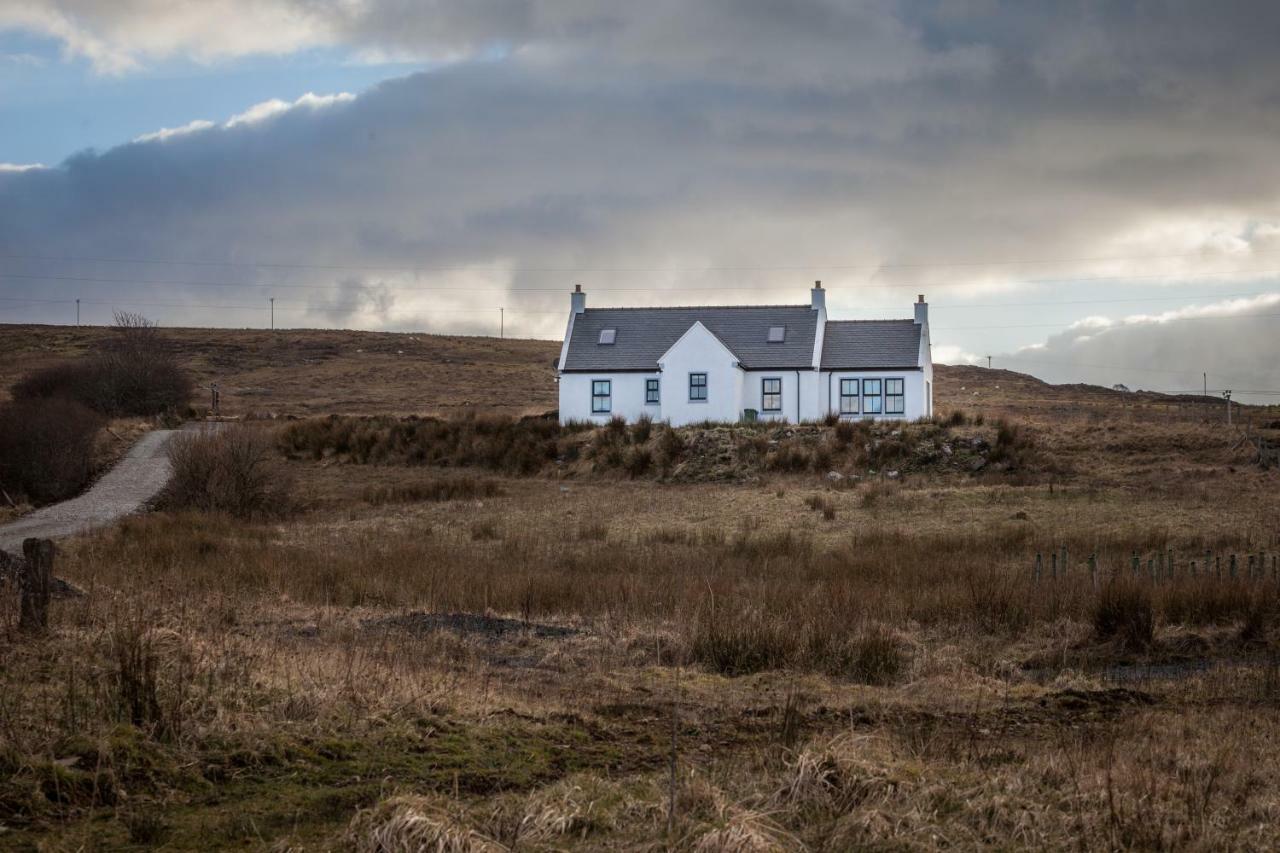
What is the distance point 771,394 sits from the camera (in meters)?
46.7

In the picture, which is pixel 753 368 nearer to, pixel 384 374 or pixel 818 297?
pixel 818 297

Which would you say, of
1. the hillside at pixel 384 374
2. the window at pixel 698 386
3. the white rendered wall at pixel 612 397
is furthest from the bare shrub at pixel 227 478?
the hillside at pixel 384 374

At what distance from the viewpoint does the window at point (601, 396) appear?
4734cm

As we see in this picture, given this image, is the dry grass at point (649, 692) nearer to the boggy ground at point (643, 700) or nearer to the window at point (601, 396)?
the boggy ground at point (643, 700)

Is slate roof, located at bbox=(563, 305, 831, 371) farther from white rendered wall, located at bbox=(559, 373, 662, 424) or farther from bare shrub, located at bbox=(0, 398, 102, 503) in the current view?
bare shrub, located at bbox=(0, 398, 102, 503)

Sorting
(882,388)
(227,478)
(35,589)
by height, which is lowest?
(35,589)

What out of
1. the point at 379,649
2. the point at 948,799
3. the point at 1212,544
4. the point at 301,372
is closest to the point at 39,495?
the point at 379,649

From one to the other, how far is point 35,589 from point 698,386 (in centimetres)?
3665

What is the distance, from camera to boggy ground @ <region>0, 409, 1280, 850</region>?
6781mm

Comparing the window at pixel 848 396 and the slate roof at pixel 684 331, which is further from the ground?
the slate roof at pixel 684 331

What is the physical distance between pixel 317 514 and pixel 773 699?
22375mm

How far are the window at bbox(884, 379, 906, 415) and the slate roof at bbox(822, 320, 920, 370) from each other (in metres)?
0.67

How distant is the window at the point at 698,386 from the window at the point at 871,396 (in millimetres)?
6260

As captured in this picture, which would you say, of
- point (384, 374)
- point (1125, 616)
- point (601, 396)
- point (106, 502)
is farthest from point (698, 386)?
point (384, 374)
